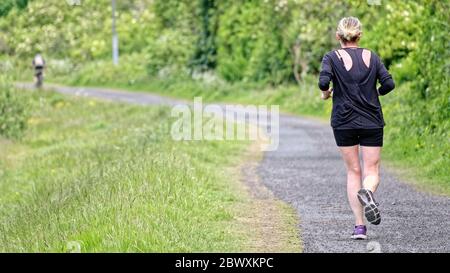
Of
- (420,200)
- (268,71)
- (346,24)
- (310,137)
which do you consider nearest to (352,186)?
(346,24)

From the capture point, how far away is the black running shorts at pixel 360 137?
28.6 feet

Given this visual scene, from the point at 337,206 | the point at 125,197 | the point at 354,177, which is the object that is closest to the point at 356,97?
the point at 354,177

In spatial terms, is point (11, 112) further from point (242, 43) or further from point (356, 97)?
point (356, 97)

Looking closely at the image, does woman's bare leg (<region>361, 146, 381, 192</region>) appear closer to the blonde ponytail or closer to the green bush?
the blonde ponytail

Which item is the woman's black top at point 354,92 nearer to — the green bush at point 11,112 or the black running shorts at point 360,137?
the black running shorts at point 360,137

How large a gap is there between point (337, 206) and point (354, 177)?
2.11m

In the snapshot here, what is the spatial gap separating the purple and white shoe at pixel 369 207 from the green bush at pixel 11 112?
1733cm

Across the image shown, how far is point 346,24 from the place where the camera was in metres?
8.72

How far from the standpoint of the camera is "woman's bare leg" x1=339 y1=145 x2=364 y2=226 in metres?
8.81

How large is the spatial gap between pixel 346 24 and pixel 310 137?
12.0 m

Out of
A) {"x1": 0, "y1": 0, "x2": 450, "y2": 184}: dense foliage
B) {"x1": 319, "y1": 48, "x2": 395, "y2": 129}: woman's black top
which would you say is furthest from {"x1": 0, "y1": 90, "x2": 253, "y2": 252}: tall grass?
{"x1": 0, "y1": 0, "x2": 450, "y2": 184}: dense foliage

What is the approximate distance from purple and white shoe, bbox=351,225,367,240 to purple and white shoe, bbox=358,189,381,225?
0.91 feet

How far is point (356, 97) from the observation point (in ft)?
28.4

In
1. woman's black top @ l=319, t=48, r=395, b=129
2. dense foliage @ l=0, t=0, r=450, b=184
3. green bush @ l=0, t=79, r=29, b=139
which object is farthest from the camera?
green bush @ l=0, t=79, r=29, b=139
